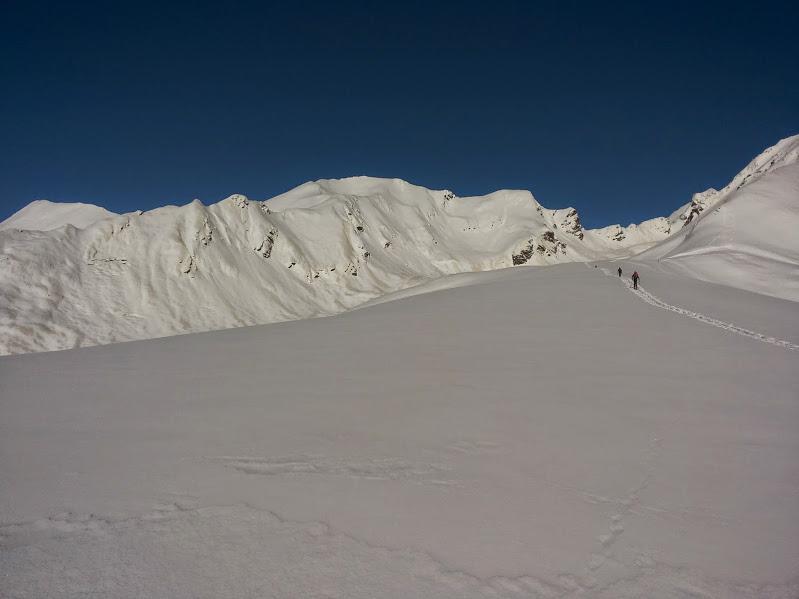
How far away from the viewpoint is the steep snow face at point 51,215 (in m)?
89.1

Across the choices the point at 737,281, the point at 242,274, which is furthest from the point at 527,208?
the point at 737,281

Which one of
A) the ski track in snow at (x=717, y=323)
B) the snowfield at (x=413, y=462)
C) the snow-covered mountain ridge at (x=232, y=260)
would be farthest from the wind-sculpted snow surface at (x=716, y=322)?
the snow-covered mountain ridge at (x=232, y=260)

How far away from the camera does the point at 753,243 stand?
4012 centimetres

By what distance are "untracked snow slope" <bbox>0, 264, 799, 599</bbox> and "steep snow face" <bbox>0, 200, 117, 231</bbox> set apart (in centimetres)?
10020

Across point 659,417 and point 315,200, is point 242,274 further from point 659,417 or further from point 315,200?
point 659,417

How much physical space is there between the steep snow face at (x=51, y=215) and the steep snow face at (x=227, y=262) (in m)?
29.3

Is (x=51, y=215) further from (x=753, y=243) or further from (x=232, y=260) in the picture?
(x=753, y=243)

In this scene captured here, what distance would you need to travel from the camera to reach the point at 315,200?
373ft

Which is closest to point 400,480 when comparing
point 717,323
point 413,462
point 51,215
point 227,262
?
point 413,462

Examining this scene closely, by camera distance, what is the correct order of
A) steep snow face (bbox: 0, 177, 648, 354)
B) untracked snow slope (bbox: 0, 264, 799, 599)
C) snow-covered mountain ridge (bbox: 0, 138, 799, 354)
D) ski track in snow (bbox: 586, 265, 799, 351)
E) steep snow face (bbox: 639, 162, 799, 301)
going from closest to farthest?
1. untracked snow slope (bbox: 0, 264, 799, 599)
2. ski track in snow (bbox: 586, 265, 799, 351)
3. steep snow face (bbox: 639, 162, 799, 301)
4. steep snow face (bbox: 0, 177, 648, 354)
5. snow-covered mountain ridge (bbox: 0, 138, 799, 354)

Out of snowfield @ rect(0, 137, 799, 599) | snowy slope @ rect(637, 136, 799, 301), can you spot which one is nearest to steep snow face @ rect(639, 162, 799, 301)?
snowy slope @ rect(637, 136, 799, 301)

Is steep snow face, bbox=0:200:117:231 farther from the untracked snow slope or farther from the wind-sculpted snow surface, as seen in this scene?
the untracked snow slope

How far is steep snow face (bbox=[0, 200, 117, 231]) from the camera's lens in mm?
89062

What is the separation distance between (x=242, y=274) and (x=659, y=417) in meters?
71.8
